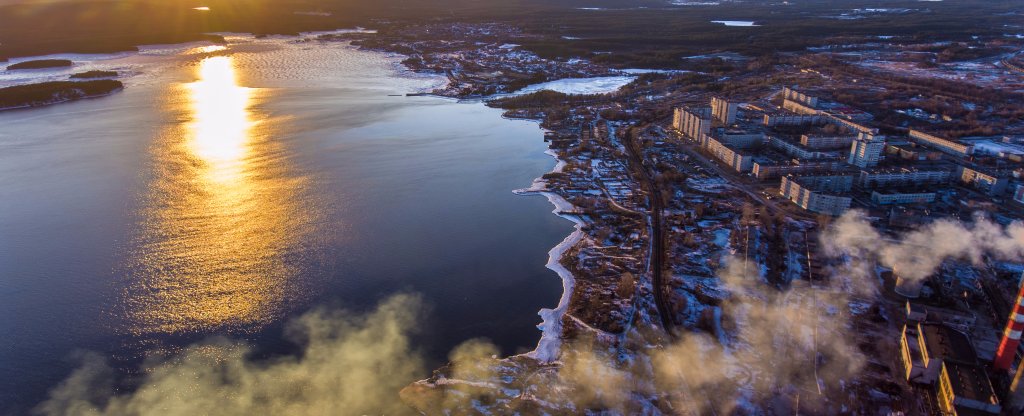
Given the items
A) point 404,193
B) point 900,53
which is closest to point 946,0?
point 900,53

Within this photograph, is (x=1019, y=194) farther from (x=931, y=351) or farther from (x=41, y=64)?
(x=41, y=64)

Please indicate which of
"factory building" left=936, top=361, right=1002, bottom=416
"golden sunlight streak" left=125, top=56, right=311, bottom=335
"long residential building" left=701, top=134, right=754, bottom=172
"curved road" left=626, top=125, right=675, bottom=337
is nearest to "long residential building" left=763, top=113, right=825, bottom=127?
"long residential building" left=701, top=134, right=754, bottom=172

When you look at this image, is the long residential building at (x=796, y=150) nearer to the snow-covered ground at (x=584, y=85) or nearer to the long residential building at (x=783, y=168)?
the long residential building at (x=783, y=168)

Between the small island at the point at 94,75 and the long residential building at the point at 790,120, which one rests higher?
the small island at the point at 94,75

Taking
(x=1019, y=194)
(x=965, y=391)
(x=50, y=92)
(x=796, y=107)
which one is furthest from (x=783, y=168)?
(x=50, y=92)

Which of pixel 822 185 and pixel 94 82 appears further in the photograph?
pixel 94 82

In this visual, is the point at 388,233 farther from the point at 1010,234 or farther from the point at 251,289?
the point at 1010,234

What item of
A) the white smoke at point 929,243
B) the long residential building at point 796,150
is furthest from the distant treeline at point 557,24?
the white smoke at point 929,243
